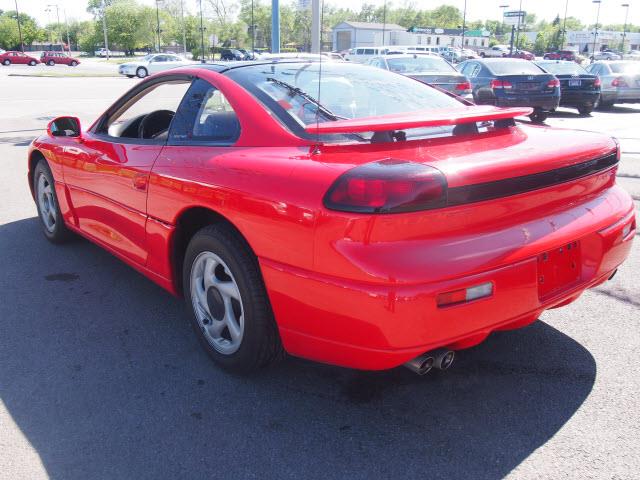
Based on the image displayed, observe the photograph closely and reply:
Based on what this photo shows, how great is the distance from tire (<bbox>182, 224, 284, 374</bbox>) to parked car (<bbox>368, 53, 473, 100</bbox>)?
9.10 meters

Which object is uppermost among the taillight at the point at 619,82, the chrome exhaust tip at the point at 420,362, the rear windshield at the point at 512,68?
the rear windshield at the point at 512,68

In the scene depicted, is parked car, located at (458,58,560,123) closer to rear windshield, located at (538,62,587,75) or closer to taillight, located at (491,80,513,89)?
taillight, located at (491,80,513,89)

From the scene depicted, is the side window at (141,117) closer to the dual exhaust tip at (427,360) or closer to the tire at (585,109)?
the dual exhaust tip at (427,360)

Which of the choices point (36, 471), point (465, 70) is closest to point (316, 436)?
point (36, 471)

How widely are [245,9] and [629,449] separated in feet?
308

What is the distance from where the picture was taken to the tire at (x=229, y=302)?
264 centimetres

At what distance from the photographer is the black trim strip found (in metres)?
2.21

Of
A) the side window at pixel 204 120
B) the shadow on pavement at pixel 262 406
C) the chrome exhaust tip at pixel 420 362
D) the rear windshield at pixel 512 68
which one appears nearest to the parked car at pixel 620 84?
the rear windshield at pixel 512 68

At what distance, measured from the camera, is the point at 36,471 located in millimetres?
2277

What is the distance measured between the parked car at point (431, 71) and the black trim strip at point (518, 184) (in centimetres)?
901

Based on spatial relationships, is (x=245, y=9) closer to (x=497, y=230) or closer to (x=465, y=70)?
(x=465, y=70)

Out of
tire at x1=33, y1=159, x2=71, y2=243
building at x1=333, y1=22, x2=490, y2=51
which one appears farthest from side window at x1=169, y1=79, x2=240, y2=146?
building at x1=333, y1=22, x2=490, y2=51

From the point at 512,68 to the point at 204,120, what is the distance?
11901mm

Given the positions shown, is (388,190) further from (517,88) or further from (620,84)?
(620,84)
